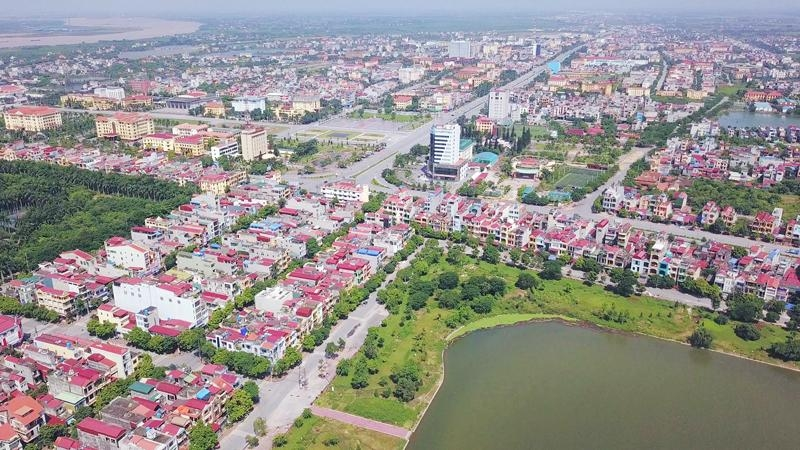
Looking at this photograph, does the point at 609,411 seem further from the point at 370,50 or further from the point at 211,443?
the point at 370,50

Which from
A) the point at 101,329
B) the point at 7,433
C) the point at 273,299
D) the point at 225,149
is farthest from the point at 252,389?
the point at 225,149

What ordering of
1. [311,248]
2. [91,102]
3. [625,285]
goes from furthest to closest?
[91,102] → [311,248] → [625,285]

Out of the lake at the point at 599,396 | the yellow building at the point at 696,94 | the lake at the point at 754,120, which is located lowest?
the lake at the point at 599,396

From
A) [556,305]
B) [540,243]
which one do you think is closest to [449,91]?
[540,243]

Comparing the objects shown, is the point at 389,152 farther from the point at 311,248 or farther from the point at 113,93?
the point at 113,93

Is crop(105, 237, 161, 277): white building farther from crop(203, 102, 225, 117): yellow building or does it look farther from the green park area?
crop(203, 102, 225, 117): yellow building

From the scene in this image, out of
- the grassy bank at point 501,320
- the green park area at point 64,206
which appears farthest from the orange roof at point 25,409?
the grassy bank at point 501,320

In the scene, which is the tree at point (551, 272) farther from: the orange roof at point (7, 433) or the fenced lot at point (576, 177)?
the orange roof at point (7, 433)
